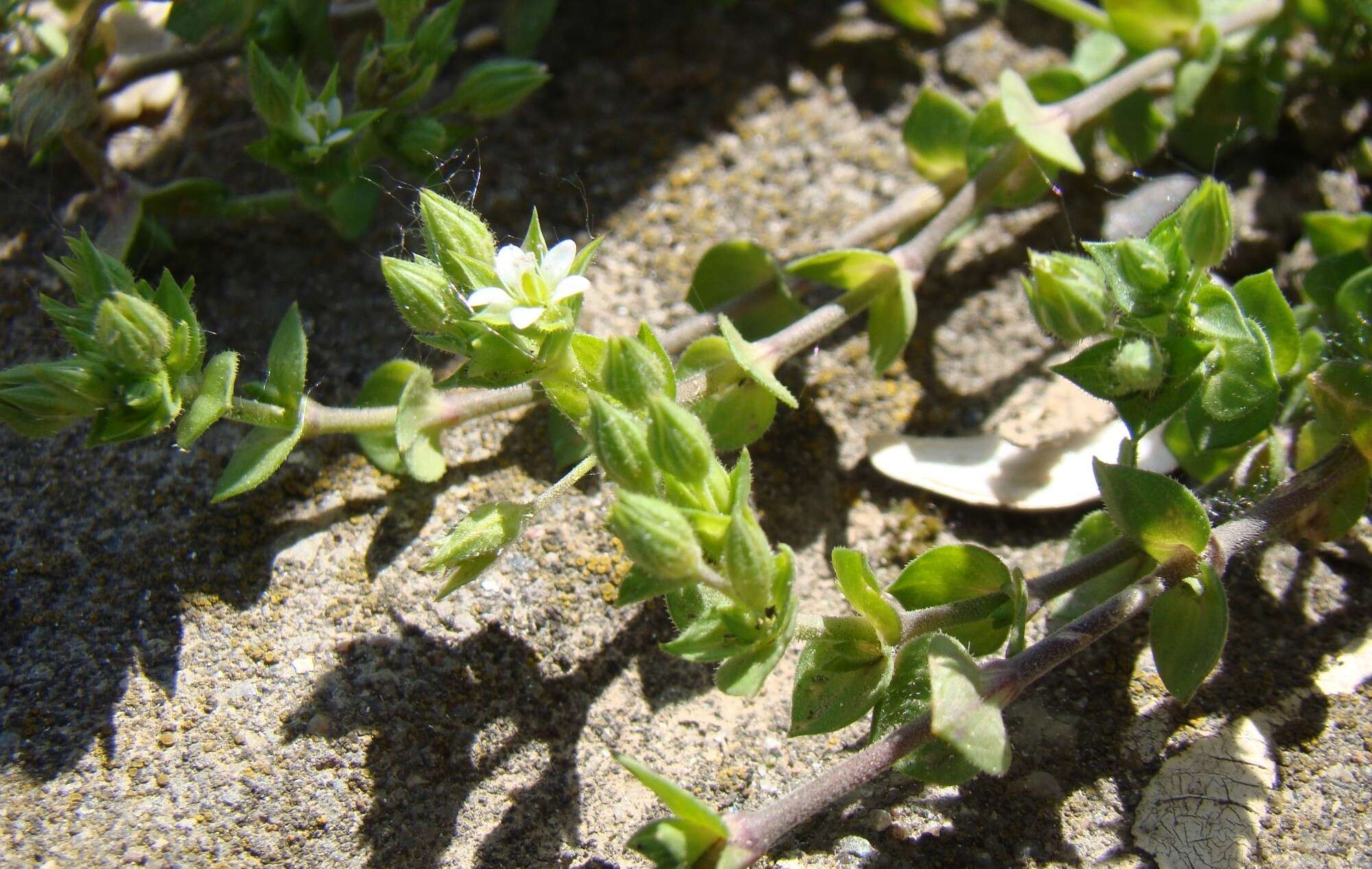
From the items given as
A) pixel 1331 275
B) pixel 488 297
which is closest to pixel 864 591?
pixel 488 297

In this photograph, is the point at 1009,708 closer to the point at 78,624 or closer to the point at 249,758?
the point at 249,758

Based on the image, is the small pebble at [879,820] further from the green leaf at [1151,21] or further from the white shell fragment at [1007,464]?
the green leaf at [1151,21]

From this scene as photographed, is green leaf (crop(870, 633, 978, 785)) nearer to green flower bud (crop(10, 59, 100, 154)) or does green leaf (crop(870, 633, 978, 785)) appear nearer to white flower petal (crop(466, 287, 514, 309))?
white flower petal (crop(466, 287, 514, 309))

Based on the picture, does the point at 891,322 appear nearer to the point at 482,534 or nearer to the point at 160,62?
the point at 482,534

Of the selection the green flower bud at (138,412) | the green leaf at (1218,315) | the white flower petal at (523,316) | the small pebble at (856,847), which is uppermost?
the green leaf at (1218,315)

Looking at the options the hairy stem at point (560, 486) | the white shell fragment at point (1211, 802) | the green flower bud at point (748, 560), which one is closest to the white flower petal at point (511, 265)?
the hairy stem at point (560, 486)
